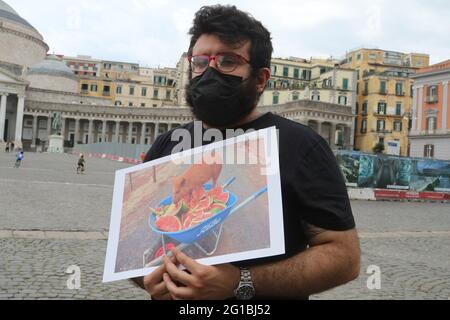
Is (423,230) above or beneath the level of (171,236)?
beneath

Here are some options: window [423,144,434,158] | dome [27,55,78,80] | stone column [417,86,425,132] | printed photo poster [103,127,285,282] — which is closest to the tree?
stone column [417,86,425,132]

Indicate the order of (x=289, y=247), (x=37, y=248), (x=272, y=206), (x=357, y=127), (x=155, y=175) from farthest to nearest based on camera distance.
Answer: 1. (x=357, y=127)
2. (x=37, y=248)
3. (x=155, y=175)
4. (x=289, y=247)
5. (x=272, y=206)

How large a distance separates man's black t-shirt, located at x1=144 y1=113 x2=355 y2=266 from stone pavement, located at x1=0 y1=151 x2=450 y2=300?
4.03 meters

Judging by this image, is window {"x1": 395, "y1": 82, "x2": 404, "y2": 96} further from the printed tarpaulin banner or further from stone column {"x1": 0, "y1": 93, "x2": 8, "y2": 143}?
stone column {"x1": 0, "y1": 93, "x2": 8, "y2": 143}

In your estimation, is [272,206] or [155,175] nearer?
[272,206]

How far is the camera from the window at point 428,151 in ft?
159

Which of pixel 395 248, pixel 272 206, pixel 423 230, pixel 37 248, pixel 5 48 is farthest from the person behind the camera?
pixel 5 48

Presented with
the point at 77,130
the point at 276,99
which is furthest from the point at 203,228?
the point at 77,130

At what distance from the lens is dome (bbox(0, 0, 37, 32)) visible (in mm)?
99394

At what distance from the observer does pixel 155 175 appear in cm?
227

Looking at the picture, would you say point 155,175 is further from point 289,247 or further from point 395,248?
point 395,248

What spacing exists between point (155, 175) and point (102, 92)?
338 feet

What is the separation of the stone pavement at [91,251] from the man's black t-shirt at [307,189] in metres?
4.03
